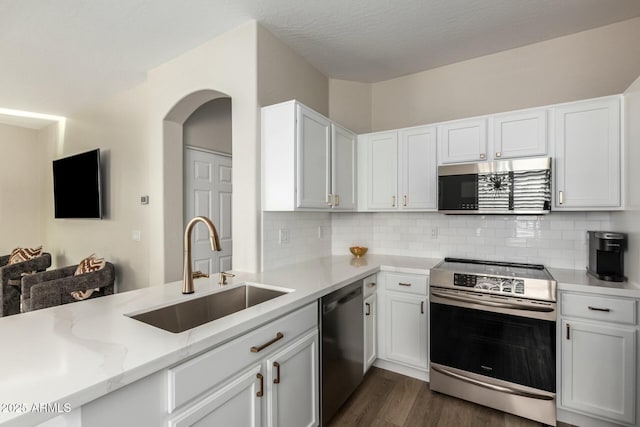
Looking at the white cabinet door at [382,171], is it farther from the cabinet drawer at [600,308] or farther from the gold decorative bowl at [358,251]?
the cabinet drawer at [600,308]

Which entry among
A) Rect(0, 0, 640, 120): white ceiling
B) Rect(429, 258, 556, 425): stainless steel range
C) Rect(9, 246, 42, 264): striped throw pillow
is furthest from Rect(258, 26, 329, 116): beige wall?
Rect(9, 246, 42, 264): striped throw pillow

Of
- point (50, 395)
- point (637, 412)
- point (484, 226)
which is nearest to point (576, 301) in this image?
point (637, 412)

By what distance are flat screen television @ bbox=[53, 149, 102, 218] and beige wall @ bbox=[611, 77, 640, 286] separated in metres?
5.11

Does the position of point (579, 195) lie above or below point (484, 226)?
above

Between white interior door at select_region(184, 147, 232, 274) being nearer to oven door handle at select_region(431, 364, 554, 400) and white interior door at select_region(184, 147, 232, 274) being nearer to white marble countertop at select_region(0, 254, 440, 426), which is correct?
white marble countertop at select_region(0, 254, 440, 426)

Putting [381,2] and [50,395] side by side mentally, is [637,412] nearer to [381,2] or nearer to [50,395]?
→ [50,395]

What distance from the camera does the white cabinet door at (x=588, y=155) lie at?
2061mm

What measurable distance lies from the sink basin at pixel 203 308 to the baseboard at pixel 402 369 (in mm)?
1392

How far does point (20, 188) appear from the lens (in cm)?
502

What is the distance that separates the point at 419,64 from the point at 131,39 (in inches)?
101

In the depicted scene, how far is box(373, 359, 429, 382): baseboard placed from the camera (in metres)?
2.46

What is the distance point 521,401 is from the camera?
1.98 metres

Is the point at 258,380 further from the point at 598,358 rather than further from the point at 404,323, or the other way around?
the point at 598,358

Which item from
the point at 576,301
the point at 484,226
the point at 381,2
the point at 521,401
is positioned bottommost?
the point at 521,401
